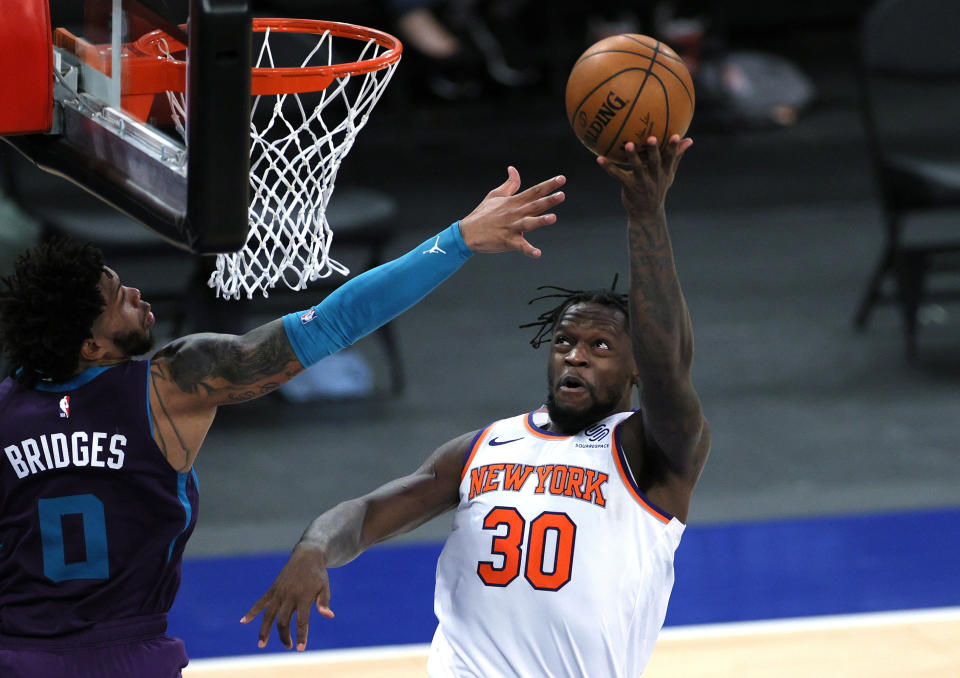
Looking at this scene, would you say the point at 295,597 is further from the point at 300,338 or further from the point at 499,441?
the point at 499,441

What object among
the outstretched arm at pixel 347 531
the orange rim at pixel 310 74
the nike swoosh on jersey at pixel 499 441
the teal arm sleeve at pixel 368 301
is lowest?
the outstretched arm at pixel 347 531

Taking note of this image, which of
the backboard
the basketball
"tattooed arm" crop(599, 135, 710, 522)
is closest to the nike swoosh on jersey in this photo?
"tattooed arm" crop(599, 135, 710, 522)

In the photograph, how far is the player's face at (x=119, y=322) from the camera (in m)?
3.26

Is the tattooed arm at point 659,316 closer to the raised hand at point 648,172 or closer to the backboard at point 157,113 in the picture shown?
the raised hand at point 648,172

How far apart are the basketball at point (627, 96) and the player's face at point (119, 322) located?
3.74 ft

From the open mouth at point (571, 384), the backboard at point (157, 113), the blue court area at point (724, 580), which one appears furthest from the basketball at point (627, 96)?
the blue court area at point (724, 580)

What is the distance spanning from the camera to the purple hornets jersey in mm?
3154

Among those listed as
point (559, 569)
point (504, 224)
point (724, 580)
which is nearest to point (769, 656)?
point (724, 580)

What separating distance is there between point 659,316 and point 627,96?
507 millimetres

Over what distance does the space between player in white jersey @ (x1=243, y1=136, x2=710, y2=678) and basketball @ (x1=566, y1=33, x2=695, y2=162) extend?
302 mm

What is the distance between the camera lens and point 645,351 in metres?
3.17

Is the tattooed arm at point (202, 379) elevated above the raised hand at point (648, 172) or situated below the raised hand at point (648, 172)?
below

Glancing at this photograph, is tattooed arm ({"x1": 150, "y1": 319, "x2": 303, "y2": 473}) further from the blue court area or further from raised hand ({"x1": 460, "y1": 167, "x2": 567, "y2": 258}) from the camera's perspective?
the blue court area

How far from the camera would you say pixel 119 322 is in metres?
3.28
